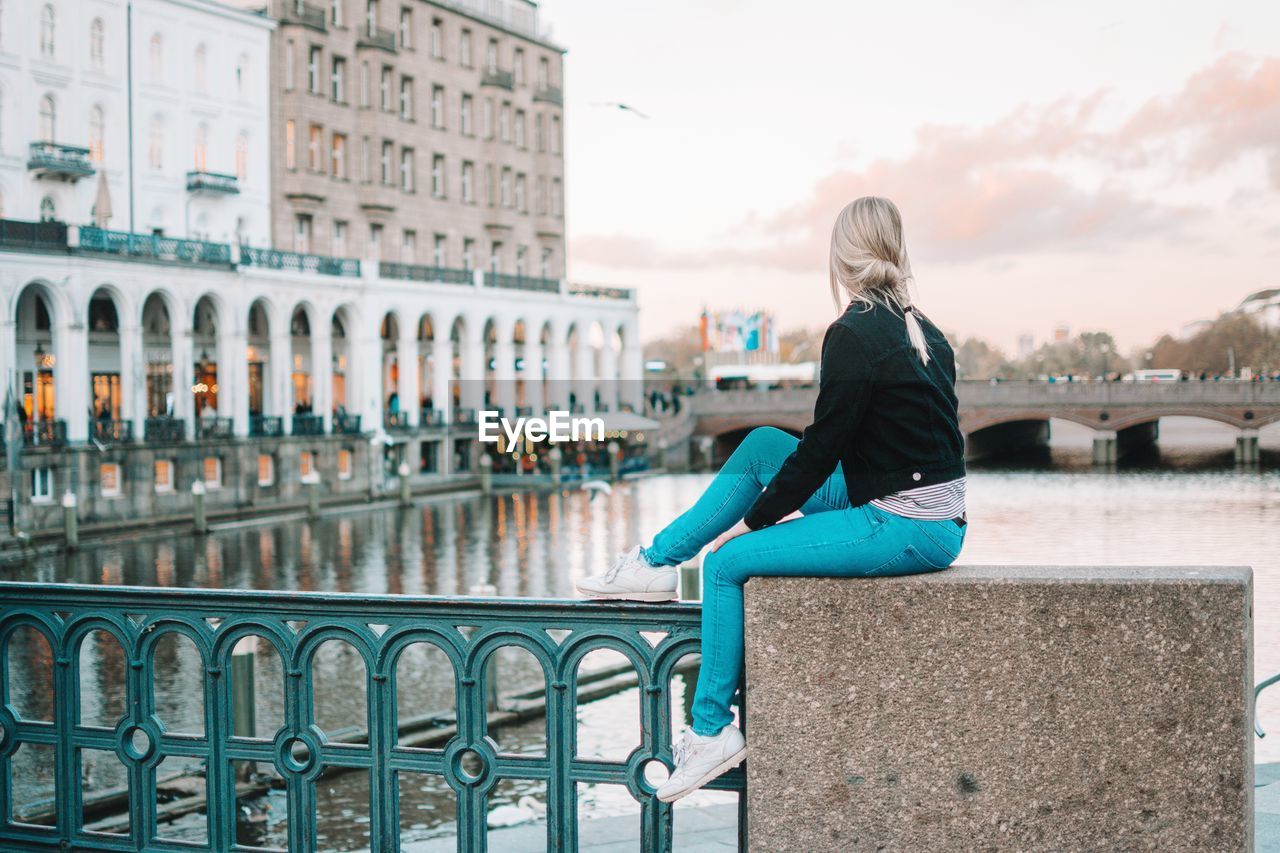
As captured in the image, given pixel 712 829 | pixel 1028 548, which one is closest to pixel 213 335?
pixel 1028 548

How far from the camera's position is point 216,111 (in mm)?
55500

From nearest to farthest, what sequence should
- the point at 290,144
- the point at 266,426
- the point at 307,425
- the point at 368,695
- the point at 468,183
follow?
the point at 368,695
the point at 266,426
the point at 307,425
the point at 290,144
the point at 468,183

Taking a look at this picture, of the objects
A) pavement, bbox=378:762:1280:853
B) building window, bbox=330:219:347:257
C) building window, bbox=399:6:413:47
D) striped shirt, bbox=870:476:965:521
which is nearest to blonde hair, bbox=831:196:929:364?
striped shirt, bbox=870:476:965:521

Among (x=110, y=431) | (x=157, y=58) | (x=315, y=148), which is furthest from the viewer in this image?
(x=315, y=148)

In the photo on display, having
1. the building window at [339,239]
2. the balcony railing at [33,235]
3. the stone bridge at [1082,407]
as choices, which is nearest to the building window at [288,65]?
the building window at [339,239]

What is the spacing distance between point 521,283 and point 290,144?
14963mm

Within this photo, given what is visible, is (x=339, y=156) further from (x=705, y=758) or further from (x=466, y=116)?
(x=705, y=758)

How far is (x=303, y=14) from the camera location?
197 ft

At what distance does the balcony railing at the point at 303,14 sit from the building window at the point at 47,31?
12721 millimetres

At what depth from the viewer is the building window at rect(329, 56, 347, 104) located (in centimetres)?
6303

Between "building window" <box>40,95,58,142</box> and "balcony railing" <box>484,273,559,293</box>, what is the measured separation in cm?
2419

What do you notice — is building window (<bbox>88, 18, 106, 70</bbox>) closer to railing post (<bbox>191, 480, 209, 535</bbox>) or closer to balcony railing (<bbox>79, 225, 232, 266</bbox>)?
balcony railing (<bbox>79, 225, 232, 266</bbox>)

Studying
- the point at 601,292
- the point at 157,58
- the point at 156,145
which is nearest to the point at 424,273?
the point at 156,145

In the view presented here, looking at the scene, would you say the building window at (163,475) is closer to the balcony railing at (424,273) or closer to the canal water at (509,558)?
the canal water at (509,558)
